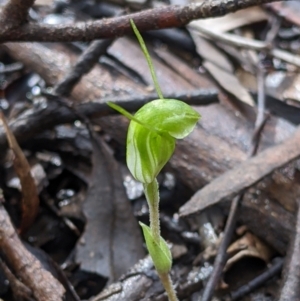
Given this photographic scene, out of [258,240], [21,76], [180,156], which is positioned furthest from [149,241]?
[21,76]

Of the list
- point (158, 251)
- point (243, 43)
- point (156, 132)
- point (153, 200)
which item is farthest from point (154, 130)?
point (243, 43)

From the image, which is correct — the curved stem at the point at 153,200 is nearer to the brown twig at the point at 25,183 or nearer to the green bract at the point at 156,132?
the green bract at the point at 156,132

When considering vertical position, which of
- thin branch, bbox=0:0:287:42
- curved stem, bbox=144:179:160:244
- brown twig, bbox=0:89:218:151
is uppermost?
thin branch, bbox=0:0:287:42

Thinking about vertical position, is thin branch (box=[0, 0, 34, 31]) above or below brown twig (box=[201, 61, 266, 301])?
above

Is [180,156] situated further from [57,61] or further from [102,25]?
[57,61]

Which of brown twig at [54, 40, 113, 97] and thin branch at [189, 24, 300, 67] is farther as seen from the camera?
thin branch at [189, 24, 300, 67]

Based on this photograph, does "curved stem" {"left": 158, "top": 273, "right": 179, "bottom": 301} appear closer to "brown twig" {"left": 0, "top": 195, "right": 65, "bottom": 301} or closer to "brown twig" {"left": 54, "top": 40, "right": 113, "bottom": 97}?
"brown twig" {"left": 0, "top": 195, "right": 65, "bottom": 301}

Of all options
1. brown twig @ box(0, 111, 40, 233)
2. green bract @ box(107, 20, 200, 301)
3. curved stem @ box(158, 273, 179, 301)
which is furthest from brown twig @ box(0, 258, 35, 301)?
green bract @ box(107, 20, 200, 301)
